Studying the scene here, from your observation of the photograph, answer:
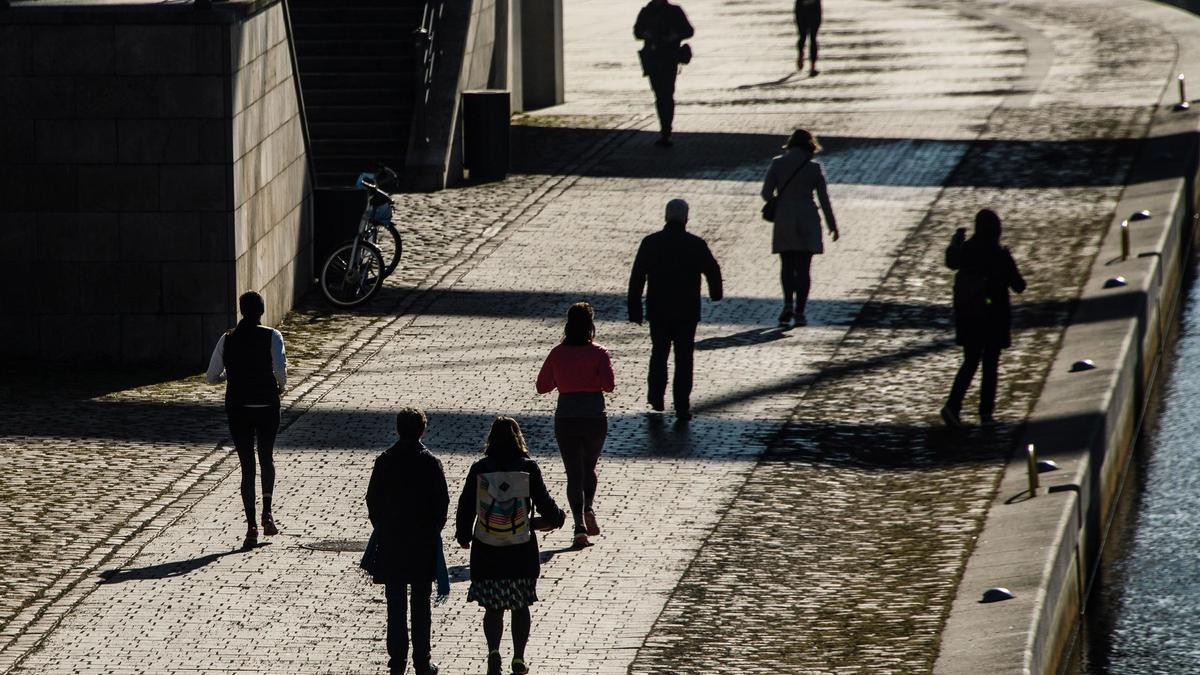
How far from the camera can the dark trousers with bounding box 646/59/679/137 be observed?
86.4ft

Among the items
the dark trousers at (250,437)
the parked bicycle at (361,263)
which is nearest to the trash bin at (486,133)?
the parked bicycle at (361,263)

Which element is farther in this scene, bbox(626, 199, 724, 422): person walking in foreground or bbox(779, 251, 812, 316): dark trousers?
bbox(779, 251, 812, 316): dark trousers

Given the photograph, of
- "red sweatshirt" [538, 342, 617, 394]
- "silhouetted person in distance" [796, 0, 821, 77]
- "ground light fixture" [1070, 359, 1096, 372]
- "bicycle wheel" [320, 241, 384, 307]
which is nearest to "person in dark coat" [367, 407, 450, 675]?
"red sweatshirt" [538, 342, 617, 394]

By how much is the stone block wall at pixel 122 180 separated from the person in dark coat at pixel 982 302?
609 cm

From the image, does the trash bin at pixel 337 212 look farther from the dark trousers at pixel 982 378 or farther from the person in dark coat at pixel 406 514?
the person in dark coat at pixel 406 514

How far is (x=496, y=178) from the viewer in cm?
2528

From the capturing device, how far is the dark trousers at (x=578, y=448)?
11906 millimetres

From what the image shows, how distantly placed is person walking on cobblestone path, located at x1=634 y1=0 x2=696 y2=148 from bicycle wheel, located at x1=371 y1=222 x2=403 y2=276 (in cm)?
677

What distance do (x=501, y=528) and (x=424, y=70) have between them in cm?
1613

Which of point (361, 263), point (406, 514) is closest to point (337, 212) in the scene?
point (361, 263)

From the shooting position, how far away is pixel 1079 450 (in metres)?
13.6

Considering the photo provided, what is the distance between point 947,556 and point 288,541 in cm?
402

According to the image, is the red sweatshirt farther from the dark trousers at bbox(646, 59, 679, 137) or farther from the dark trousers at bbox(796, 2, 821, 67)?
the dark trousers at bbox(796, 2, 821, 67)

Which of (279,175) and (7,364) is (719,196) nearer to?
(279,175)
